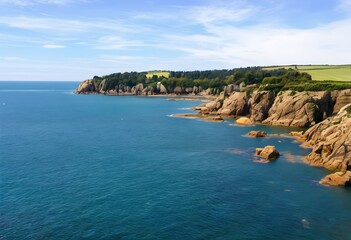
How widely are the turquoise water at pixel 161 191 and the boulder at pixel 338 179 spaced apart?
7.52ft

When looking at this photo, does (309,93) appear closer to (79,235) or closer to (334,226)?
(334,226)

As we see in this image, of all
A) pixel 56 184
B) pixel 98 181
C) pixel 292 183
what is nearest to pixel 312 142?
pixel 292 183

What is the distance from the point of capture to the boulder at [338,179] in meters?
73.1

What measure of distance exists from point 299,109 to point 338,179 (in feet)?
262

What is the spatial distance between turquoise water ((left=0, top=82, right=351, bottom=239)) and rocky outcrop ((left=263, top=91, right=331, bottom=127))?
32322mm

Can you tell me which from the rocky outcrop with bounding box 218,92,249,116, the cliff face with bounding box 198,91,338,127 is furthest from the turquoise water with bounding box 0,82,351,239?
the rocky outcrop with bounding box 218,92,249,116

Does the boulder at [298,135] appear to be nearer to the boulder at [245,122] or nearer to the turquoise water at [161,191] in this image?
the turquoise water at [161,191]

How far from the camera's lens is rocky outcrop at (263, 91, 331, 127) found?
14650cm

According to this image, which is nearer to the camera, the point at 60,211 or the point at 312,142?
the point at 60,211

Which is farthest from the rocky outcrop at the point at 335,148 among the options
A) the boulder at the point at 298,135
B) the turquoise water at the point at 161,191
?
the boulder at the point at 298,135

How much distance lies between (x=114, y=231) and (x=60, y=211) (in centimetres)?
1228

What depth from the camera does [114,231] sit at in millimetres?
53375

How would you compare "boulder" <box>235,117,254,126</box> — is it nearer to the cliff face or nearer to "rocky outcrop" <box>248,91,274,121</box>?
the cliff face

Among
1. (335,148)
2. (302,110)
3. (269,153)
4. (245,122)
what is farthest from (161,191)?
(302,110)
